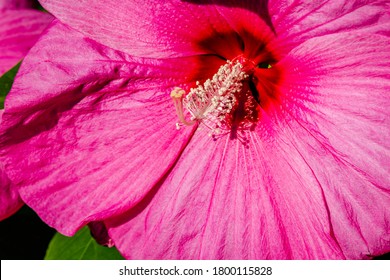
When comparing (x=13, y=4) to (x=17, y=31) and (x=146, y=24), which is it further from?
(x=146, y=24)

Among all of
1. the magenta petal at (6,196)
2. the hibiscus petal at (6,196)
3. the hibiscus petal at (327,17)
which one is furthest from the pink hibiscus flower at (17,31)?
the hibiscus petal at (327,17)

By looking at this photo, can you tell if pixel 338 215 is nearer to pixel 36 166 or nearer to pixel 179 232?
pixel 179 232

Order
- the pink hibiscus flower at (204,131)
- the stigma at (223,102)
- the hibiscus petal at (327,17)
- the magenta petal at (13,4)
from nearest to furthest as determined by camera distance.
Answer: the hibiscus petal at (327,17) < the pink hibiscus flower at (204,131) < the stigma at (223,102) < the magenta petal at (13,4)

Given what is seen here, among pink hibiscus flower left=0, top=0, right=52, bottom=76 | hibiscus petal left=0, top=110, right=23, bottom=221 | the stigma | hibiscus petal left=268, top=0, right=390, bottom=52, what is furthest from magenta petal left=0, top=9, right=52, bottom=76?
hibiscus petal left=268, top=0, right=390, bottom=52

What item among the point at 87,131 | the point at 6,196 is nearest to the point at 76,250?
the point at 6,196

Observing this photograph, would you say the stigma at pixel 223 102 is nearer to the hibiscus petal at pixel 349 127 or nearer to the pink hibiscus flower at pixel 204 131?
the pink hibiscus flower at pixel 204 131
